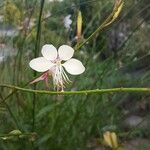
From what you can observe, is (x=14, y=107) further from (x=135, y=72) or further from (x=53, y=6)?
(x=135, y=72)

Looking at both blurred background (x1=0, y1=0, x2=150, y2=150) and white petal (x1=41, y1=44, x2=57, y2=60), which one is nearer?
white petal (x1=41, y1=44, x2=57, y2=60)

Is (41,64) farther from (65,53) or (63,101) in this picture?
(63,101)

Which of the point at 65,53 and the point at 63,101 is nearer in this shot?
the point at 65,53

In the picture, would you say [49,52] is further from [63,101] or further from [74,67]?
[63,101]

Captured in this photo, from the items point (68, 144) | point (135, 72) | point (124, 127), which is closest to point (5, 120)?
point (68, 144)

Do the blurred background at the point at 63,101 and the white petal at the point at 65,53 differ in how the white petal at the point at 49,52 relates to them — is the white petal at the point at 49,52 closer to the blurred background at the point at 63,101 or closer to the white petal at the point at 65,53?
the white petal at the point at 65,53

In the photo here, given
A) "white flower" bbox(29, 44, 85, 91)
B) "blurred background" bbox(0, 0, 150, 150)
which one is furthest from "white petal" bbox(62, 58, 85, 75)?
"blurred background" bbox(0, 0, 150, 150)

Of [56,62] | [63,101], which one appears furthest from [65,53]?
[63,101]

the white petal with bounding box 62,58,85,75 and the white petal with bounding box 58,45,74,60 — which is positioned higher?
the white petal with bounding box 58,45,74,60

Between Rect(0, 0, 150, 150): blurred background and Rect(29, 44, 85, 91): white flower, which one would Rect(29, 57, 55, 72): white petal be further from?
Rect(0, 0, 150, 150): blurred background
